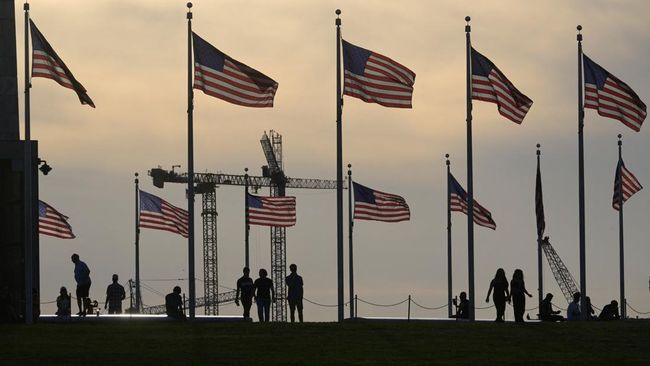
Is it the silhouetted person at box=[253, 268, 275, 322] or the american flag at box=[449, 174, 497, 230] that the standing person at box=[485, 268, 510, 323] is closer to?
the silhouetted person at box=[253, 268, 275, 322]

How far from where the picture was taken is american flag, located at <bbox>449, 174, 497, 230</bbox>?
64188 millimetres

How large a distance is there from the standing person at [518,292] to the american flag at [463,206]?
53.6ft

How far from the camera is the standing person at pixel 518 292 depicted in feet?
154

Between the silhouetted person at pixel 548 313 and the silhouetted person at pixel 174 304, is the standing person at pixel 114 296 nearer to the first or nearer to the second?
the silhouetted person at pixel 174 304

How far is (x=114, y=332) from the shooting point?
39.9 metres

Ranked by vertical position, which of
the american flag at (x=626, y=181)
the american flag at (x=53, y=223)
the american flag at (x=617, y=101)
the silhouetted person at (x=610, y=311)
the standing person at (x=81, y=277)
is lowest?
the silhouetted person at (x=610, y=311)

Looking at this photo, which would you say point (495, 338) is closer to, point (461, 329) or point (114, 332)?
point (461, 329)

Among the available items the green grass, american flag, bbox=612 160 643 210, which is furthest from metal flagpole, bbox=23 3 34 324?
american flag, bbox=612 160 643 210

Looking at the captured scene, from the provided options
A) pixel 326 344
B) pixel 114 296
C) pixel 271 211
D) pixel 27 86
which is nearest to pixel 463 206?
pixel 271 211

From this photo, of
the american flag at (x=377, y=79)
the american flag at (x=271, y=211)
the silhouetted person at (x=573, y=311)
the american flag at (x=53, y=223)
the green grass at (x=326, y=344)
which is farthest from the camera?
the american flag at (x=271, y=211)

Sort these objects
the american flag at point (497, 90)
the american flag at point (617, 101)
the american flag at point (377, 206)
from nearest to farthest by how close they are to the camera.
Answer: the american flag at point (497, 90), the american flag at point (617, 101), the american flag at point (377, 206)

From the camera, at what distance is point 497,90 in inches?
2131

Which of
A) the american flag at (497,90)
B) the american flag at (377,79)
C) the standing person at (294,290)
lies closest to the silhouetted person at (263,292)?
the standing person at (294,290)

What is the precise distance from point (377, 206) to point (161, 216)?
8088 millimetres
